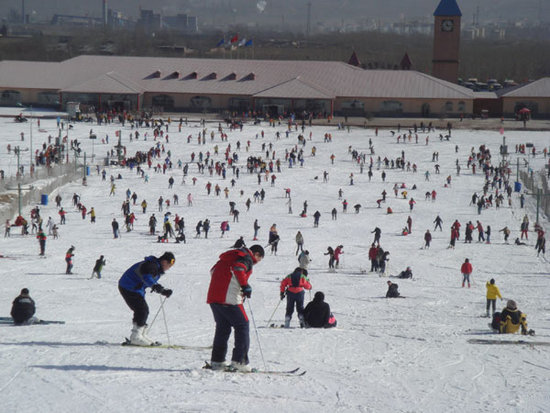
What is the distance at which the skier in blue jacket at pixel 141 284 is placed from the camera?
9.42 meters

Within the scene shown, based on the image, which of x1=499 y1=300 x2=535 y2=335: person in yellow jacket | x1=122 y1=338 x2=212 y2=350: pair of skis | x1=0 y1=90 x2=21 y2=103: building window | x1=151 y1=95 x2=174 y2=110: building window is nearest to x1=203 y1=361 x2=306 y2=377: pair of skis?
x1=122 y1=338 x2=212 y2=350: pair of skis

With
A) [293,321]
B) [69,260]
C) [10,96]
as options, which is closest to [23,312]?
[293,321]

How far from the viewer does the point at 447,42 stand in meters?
83.8

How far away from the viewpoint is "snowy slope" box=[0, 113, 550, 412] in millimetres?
8102

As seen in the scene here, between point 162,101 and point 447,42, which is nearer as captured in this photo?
point 162,101

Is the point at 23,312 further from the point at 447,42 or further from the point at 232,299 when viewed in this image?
the point at 447,42

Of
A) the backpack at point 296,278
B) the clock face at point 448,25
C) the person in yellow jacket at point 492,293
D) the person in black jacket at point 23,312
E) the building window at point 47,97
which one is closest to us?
the person in black jacket at point 23,312

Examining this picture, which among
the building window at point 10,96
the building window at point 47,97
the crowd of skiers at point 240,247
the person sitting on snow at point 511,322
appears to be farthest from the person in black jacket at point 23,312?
the building window at point 10,96

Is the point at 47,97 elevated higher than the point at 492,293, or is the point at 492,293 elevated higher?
the point at 47,97

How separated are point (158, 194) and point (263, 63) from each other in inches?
1671

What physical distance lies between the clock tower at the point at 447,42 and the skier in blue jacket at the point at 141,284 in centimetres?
7742

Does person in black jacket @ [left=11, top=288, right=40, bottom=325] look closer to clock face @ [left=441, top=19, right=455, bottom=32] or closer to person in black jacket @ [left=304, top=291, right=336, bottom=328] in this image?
person in black jacket @ [left=304, top=291, right=336, bottom=328]

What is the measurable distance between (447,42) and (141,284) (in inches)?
3077

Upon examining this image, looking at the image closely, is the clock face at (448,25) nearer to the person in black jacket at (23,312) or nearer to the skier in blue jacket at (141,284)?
the person in black jacket at (23,312)
